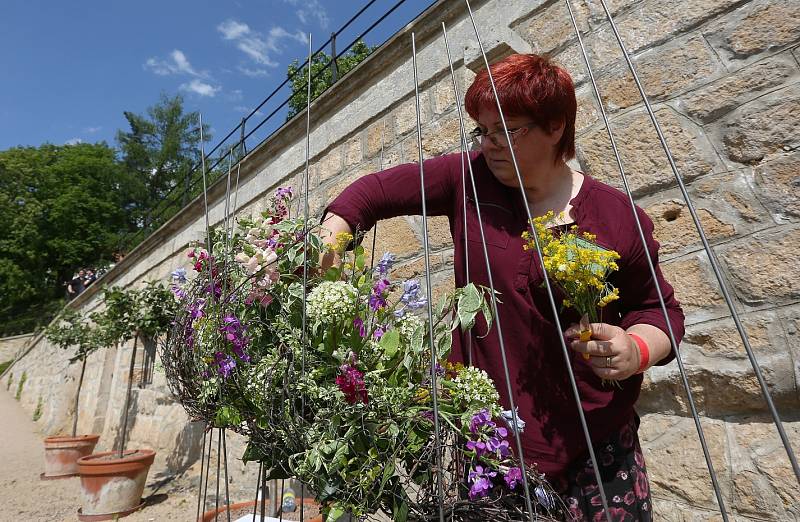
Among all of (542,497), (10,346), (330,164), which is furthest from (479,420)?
(10,346)

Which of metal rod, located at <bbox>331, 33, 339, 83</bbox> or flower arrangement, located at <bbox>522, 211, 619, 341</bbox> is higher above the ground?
metal rod, located at <bbox>331, 33, 339, 83</bbox>

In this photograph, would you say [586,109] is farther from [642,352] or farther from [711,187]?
[642,352]

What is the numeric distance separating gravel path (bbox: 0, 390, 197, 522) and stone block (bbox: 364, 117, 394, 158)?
3613mm

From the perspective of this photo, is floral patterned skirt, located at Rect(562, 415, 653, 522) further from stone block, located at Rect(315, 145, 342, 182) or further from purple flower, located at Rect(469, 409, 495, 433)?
stone block, located at Rect(315, 145, 342, 182)

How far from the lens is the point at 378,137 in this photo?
127 inches

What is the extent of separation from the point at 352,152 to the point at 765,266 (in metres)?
2.60

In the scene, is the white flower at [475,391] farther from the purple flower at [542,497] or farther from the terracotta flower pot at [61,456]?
the terracotta flower pot at [61,456]

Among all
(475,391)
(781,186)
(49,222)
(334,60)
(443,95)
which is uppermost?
(49,222)

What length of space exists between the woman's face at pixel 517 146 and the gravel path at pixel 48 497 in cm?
444

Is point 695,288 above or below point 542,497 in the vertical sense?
above

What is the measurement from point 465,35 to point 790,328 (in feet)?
7.13

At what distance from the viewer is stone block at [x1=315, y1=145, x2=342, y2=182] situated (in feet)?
11.7

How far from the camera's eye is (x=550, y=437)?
39.5 inches

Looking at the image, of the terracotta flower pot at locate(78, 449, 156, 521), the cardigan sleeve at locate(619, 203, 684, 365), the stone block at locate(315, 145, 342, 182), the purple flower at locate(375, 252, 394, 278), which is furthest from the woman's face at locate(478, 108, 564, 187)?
the terracotta flower pot at locate(78, 449, 156, 521)
